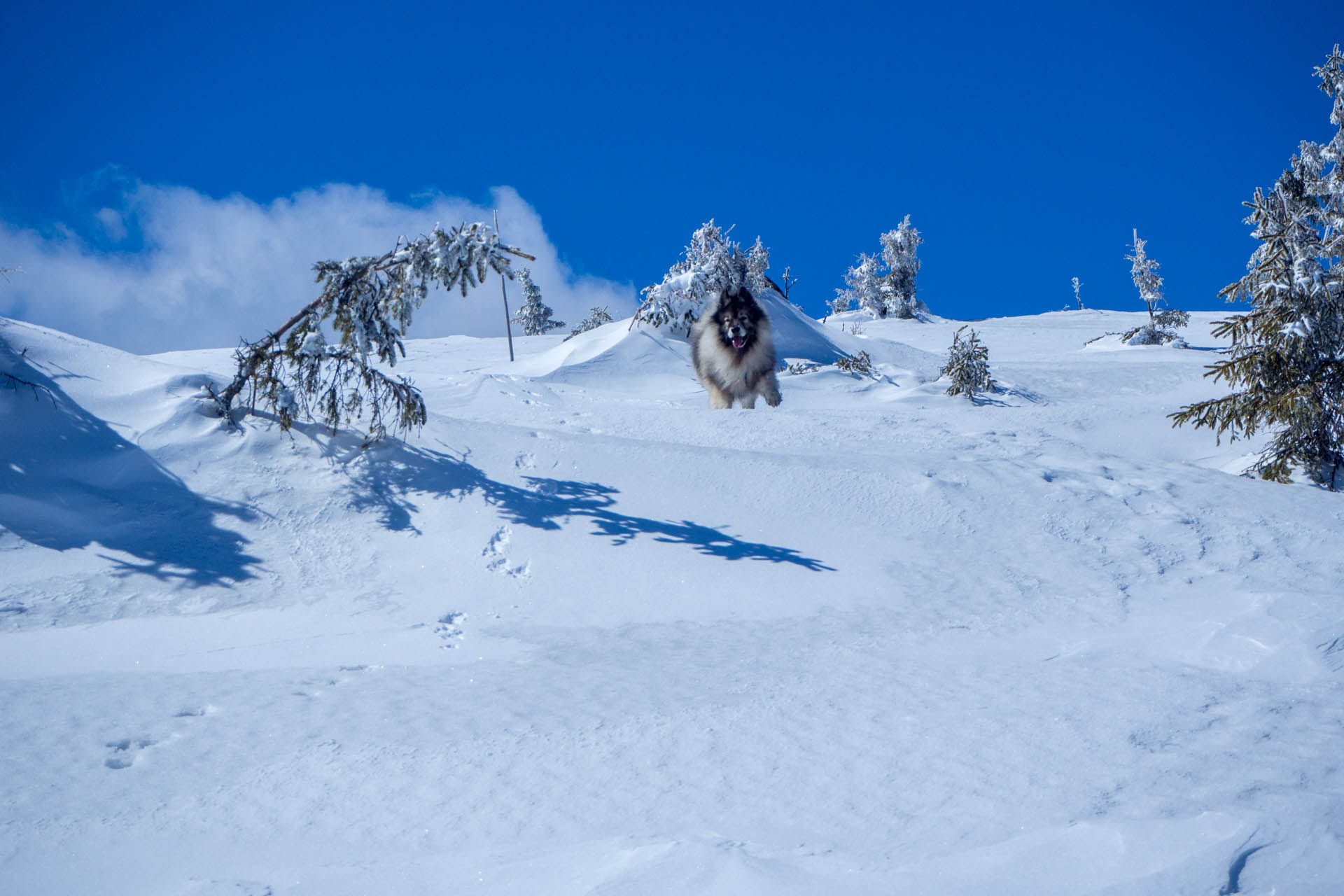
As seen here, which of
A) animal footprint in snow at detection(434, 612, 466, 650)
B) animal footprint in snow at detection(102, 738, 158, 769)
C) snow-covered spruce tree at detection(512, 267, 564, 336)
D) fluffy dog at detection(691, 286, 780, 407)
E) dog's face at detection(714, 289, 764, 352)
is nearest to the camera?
animal footprint in snow at detection(102, 738, 158, 769)

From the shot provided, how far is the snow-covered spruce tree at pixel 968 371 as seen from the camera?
1402 centimetres

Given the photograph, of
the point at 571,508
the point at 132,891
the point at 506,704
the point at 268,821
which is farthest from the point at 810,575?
the point at 132,891

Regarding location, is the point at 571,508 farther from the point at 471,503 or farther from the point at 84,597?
the point at 84,597

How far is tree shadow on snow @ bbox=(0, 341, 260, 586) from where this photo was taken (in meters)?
5.43

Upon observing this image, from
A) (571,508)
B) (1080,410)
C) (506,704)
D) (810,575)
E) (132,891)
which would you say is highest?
(1080,410)

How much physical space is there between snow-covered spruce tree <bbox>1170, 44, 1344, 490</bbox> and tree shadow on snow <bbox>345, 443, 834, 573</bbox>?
6.17 meters

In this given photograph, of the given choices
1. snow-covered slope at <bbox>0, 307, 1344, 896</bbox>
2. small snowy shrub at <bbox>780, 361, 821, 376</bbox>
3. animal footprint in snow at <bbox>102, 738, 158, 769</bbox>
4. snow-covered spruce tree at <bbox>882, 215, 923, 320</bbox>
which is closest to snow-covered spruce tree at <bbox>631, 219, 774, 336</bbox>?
small snowy shrub at <bbox>780, 361, 821, 376</bbox>

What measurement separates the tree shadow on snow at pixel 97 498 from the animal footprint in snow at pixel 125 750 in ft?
6.15

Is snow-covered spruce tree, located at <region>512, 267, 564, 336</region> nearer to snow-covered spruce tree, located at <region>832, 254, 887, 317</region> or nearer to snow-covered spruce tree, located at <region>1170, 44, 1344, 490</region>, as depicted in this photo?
snow-covered spruce tree, located at <region>832, 254, 887, 317</region>

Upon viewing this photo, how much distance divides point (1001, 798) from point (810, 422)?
7.25 m

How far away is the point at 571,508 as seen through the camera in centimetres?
649

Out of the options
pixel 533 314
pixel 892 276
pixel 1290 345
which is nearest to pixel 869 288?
pixel 892 276

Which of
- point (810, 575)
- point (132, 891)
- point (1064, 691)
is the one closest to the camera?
point (132, 891)

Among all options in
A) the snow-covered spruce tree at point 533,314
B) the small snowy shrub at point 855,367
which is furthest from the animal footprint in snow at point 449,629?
the snow-covered spruce tree at point 533,314
